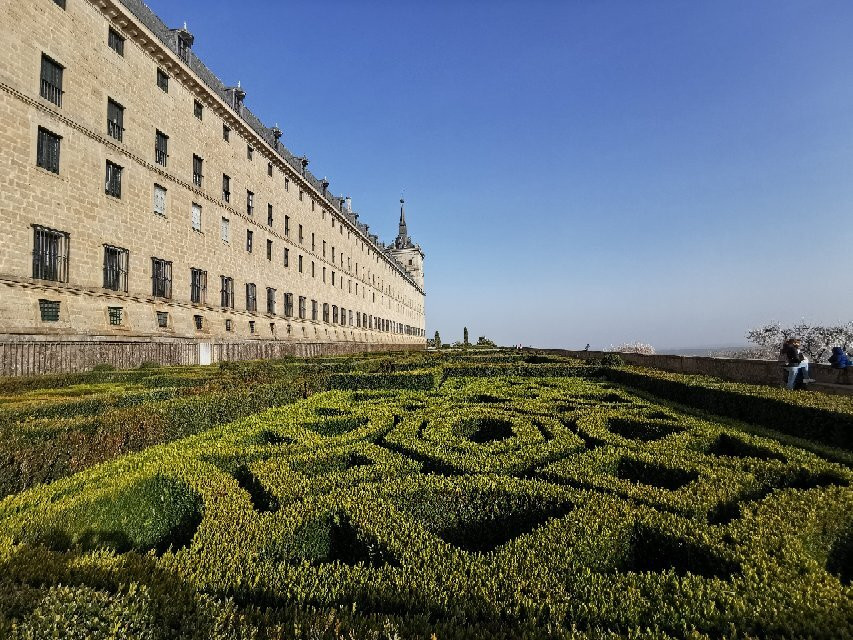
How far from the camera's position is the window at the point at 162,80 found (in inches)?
874

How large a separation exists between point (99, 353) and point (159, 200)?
11.5m

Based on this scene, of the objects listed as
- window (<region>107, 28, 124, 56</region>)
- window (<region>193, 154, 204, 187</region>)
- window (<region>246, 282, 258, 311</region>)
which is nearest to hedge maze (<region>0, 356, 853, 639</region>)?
window (<region>107, 28, 124, 56</region>)

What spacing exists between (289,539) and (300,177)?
3945cm

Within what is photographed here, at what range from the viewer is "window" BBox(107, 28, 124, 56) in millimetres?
19248

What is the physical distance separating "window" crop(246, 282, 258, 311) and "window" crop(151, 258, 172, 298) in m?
7.39

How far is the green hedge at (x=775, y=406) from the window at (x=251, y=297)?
26973 mm

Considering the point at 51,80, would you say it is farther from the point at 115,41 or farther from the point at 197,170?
the point at 197,170

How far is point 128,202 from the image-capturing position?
65.2 feet

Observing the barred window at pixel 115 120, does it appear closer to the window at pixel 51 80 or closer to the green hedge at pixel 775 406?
the window at pixel 51 80

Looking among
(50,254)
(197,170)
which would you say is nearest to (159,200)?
(197,170)

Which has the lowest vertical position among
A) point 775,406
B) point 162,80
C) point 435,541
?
point 435,541

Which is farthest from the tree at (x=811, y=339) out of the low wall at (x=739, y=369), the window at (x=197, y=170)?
the window at (x=197, y=170)

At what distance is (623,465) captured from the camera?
15.1 feet

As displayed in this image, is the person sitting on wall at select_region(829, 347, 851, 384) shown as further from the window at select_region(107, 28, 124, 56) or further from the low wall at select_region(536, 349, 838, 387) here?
the window at select_region(107, 28, 124, 56)
